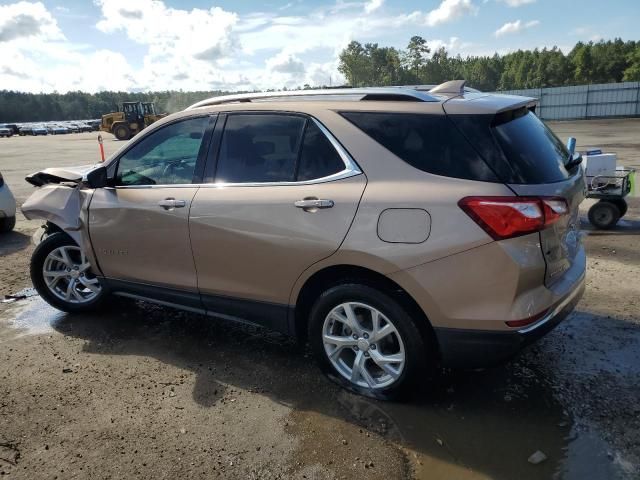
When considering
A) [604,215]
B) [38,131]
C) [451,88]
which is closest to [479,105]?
[451,88]

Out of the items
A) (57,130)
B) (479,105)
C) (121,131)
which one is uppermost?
(479,105)

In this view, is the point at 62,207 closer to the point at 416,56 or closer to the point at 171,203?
the point at 171,203

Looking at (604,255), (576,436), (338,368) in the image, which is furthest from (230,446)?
(604,255)

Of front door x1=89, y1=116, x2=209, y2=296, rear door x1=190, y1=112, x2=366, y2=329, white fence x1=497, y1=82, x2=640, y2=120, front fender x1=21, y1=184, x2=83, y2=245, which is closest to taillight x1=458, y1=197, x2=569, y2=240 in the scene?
rear door x1=190, y1=112, x2=366, y2=329

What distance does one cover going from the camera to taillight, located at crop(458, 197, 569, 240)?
255cm

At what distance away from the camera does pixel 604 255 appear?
5855mm

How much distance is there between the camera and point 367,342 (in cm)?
306

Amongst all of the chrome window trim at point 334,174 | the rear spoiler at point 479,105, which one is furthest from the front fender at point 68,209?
the rear spoiler at point 479,105

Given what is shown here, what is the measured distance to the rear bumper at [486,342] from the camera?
2.65 metres

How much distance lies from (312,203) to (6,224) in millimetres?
6868

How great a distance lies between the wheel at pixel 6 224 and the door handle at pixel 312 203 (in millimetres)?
6666

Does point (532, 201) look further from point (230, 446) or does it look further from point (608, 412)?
point (230, 446)

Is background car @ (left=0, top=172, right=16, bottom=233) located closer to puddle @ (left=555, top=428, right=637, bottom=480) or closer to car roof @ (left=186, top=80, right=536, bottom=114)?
car roof @ (left=186, top=80, right=536, bottom=114)

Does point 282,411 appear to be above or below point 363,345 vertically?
below
